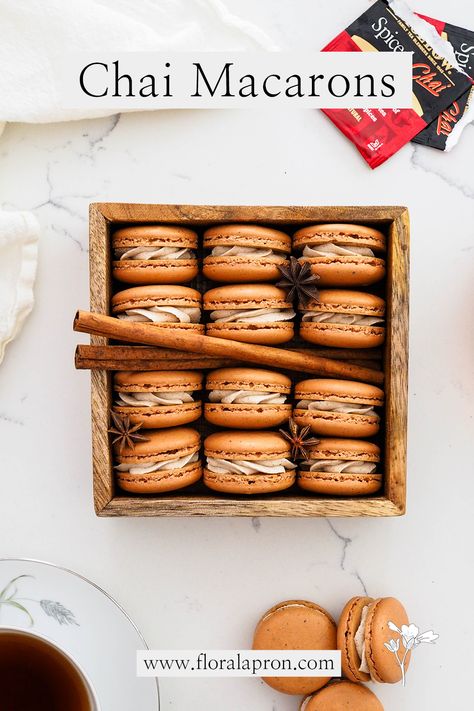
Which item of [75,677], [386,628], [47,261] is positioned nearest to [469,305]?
[386,628]

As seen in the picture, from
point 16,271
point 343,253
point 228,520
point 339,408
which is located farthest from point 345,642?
point 16,271

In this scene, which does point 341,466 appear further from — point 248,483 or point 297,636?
point 297,636

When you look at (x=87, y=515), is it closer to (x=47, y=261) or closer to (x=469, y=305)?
(x=47, y=261)

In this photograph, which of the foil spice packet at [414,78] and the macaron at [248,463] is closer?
the macaron at [248,463]

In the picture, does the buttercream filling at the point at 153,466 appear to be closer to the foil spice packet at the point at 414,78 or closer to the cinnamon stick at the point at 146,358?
the cinnamon stick at the point at 146,358

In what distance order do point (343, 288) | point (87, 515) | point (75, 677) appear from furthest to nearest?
point (87, 515) < point (343, 288) < point (75, 677)

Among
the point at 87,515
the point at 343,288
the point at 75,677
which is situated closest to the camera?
the point at 75,677

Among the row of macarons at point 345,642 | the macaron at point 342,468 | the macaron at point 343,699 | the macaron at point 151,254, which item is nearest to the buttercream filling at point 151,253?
the macaron at point 151,254
